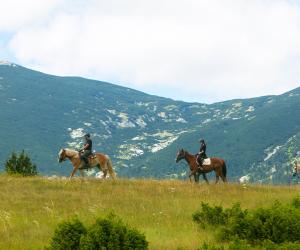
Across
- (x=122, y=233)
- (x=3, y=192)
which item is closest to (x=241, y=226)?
(x=122, y=233)

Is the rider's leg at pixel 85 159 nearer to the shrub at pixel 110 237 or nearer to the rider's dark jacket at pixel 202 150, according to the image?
the rider's dark jacket at pixel 202 150

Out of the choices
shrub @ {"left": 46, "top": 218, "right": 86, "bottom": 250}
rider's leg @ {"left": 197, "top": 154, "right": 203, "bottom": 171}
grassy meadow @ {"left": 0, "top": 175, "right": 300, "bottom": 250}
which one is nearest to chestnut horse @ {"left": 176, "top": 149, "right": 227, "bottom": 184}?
rider's leg @ {"left": 197, "top": 154, "right": 203, "bottom": 171}

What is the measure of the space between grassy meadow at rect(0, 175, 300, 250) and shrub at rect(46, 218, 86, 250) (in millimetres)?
1130

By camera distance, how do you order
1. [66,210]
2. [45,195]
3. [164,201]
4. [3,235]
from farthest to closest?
[45,195], [164,201], [66,210], [3,235]

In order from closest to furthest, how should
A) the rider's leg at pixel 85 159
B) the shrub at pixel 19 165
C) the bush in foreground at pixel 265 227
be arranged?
the bush in foreground at pixel 265 227, the rider's leg at pixel 85 159, the shrub at pixel 19 165

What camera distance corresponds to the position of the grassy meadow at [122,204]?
590 inches

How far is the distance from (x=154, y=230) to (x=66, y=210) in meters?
4.82

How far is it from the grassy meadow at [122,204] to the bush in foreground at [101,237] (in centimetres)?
129

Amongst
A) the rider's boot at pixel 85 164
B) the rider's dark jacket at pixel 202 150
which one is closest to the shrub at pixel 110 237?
the rider's dark jacket at pixel 202 150

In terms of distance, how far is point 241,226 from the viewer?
14.2 meters

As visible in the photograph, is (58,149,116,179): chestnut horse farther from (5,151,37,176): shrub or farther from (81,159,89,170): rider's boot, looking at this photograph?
(5,151,37,176): shrub

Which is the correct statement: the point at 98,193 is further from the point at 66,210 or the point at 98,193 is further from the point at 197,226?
the point at 197,226

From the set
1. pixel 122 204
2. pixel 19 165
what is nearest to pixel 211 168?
pixel 122 204

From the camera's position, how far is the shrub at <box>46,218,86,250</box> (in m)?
11.5
